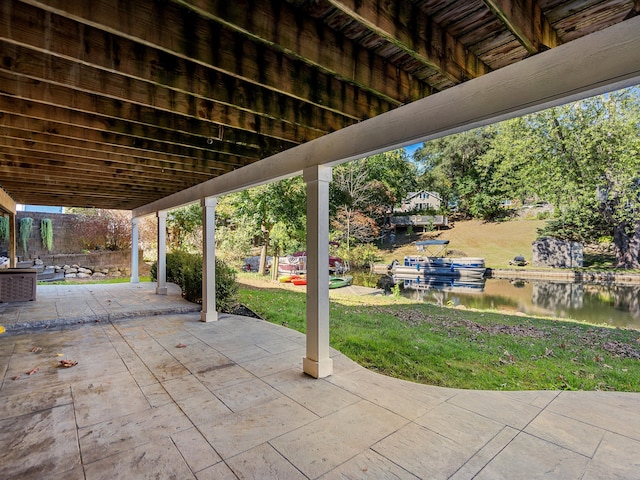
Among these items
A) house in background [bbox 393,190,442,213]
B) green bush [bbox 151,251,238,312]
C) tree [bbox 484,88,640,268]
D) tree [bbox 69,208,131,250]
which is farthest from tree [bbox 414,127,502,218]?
green bush [bbox 151,251,238,312]

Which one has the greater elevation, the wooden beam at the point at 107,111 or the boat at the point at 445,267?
the wooden beam at the point at 107,111

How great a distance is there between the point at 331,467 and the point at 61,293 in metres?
8.61

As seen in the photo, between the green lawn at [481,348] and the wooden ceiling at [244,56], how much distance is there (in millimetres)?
3100

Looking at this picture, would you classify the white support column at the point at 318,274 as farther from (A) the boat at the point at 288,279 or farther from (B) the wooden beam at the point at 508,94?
(A) the boat at the point at 288,279

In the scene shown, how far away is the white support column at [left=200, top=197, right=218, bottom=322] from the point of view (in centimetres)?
527

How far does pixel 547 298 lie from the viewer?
32.8ft

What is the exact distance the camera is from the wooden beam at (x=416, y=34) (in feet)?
4.83

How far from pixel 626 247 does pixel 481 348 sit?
12.9 m

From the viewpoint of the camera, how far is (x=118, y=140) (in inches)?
126

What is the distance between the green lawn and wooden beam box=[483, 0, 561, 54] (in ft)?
10.7

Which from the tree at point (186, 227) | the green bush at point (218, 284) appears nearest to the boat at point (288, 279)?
the tree at point (186, 227)

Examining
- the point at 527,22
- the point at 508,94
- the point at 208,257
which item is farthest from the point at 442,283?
the point at 527,22

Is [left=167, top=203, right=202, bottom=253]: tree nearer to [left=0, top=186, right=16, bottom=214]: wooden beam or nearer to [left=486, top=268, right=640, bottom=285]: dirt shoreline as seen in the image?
[left=0, top=186, right=16, bottom=214]: wooden beam

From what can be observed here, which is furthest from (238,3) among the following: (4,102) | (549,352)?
(549,352)
